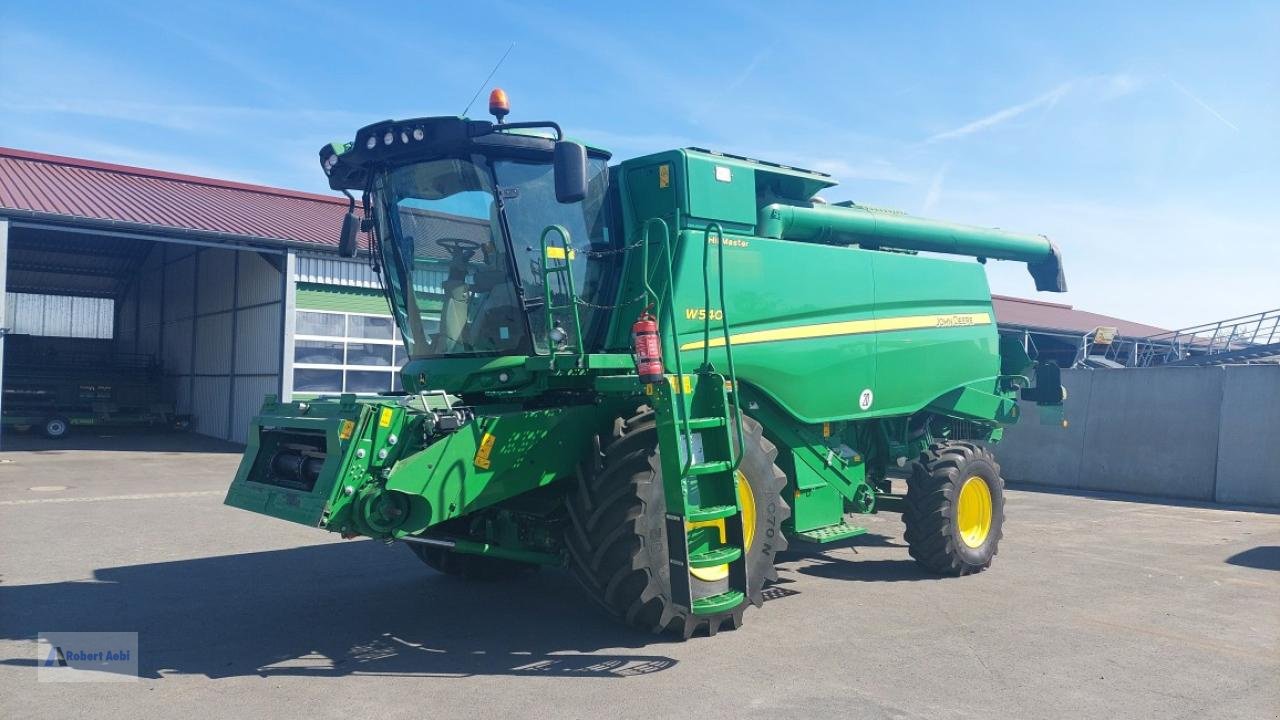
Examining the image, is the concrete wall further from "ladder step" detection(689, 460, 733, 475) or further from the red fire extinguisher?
the red fire extinguisher

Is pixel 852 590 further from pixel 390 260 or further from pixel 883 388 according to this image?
pixel 390 260

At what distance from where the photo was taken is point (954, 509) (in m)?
7.88

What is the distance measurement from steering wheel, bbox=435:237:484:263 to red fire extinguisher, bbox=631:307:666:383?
1407mm

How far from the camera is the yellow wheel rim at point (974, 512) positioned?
830 centimetres

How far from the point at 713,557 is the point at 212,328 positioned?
68.6 ft

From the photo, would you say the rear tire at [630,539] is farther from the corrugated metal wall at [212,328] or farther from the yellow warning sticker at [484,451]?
the corrugated metal wall at [212,328]

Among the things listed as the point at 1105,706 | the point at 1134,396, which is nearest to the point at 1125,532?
the point at 1134,396

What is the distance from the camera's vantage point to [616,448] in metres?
5.59

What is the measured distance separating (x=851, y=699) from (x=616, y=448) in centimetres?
196

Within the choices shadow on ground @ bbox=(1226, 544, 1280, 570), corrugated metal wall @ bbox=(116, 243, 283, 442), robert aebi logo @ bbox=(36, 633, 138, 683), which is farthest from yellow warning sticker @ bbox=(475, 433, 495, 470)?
corrugated metal wall @ bbox=(116, 243, 283, 442)

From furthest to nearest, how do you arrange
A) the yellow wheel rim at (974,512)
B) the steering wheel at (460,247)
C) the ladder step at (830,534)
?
the yellow wheel rim at (974,512) < the ladder step at (830,534) < the steering wheel at (460,247)

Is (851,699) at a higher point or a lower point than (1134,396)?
lower

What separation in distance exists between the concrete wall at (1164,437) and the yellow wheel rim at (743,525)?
11.9m

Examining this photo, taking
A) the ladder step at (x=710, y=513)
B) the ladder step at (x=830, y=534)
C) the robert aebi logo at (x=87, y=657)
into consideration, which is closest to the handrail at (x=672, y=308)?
the ladder step at (x=710, y=513)
